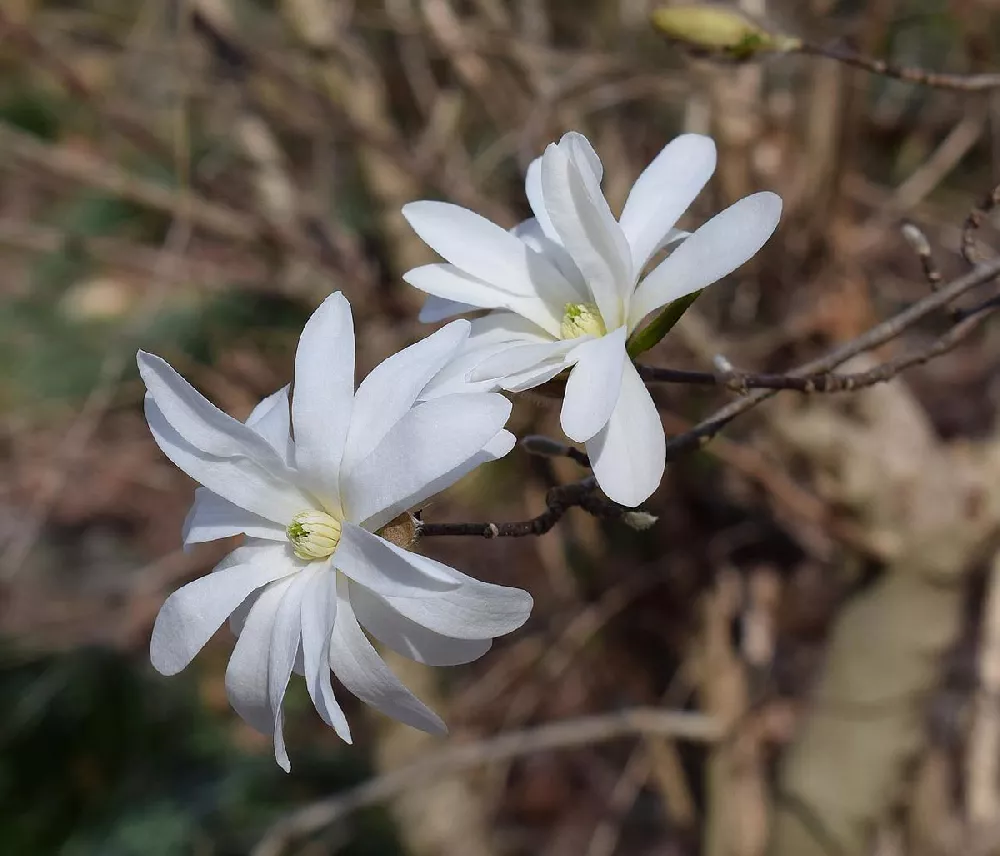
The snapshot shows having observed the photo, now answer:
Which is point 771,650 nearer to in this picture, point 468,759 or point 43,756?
point 468,759

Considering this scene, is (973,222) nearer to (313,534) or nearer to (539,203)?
(539,203)

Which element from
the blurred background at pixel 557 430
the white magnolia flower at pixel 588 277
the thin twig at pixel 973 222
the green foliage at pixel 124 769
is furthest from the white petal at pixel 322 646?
the green foliage at pixel 124 769

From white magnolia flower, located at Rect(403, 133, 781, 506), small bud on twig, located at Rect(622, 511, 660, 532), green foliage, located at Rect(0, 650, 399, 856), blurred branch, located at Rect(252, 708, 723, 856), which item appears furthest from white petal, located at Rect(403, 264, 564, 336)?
green foliage, located at Rect(0, 650, 399, 856)

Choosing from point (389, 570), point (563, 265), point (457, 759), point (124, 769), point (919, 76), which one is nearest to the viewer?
point (389, 570)

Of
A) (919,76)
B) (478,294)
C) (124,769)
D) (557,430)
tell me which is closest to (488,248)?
(478,294)

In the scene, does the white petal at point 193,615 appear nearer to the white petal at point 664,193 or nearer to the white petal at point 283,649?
the white petal at point 283,649
